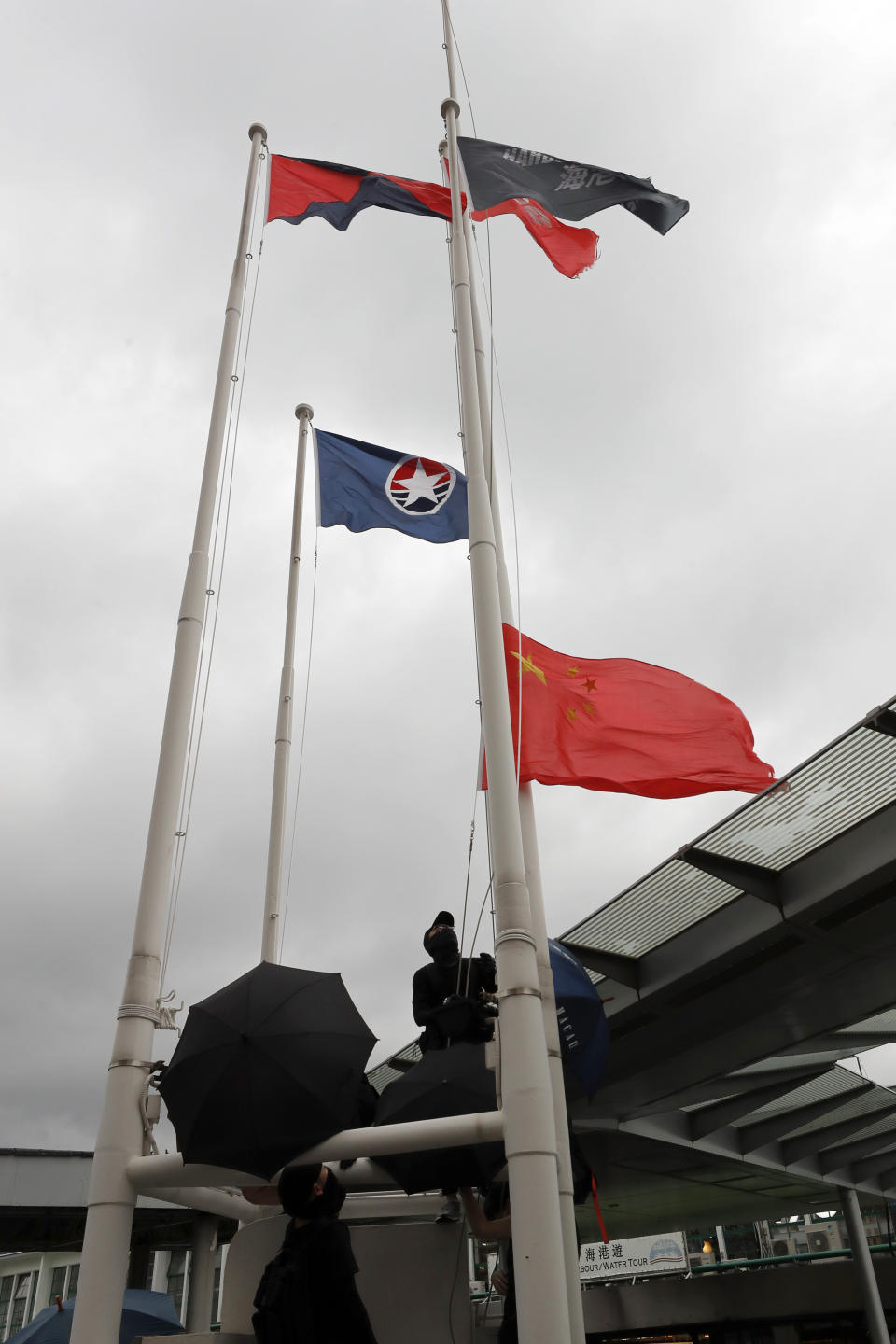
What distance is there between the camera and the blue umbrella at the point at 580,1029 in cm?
838

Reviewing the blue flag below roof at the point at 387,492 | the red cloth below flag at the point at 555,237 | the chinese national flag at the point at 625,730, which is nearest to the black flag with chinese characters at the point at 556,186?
the red cloth below flag at the point at 555,237

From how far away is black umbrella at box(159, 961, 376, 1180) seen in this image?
607 cm

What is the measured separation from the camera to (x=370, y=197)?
11266mm

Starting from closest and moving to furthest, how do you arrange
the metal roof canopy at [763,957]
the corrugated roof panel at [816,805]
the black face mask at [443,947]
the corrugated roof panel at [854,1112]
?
the black face mask at [443,947] < the corrugated roof panel at [816,805] < the metal roof canopy at [763,957] < the corrugated roof panel at [854,1112]

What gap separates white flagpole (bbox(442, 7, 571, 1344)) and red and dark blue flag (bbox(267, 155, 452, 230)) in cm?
444

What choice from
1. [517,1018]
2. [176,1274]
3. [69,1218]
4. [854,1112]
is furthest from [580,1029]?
[176,1274]

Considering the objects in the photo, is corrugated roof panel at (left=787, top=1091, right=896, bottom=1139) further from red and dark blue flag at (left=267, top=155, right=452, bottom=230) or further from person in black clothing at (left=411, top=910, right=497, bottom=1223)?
red and dark blue flag at (left=267, top=155, right=452, bottom=230)

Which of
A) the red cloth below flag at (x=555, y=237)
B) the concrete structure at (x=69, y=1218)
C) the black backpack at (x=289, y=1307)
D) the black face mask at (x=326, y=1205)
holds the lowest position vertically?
the black backpack at (x=289, y=1307)

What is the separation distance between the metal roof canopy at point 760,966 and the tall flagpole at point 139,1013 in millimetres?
6099

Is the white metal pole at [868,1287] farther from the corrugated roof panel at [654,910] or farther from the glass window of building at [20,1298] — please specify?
the glass window of building at [20,1298]

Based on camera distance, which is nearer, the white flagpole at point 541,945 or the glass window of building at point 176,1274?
the white flagpole at point 541,945

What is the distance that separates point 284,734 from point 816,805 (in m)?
6.18

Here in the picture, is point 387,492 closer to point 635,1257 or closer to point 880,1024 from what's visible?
point 880,1024

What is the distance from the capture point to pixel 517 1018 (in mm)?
5906
